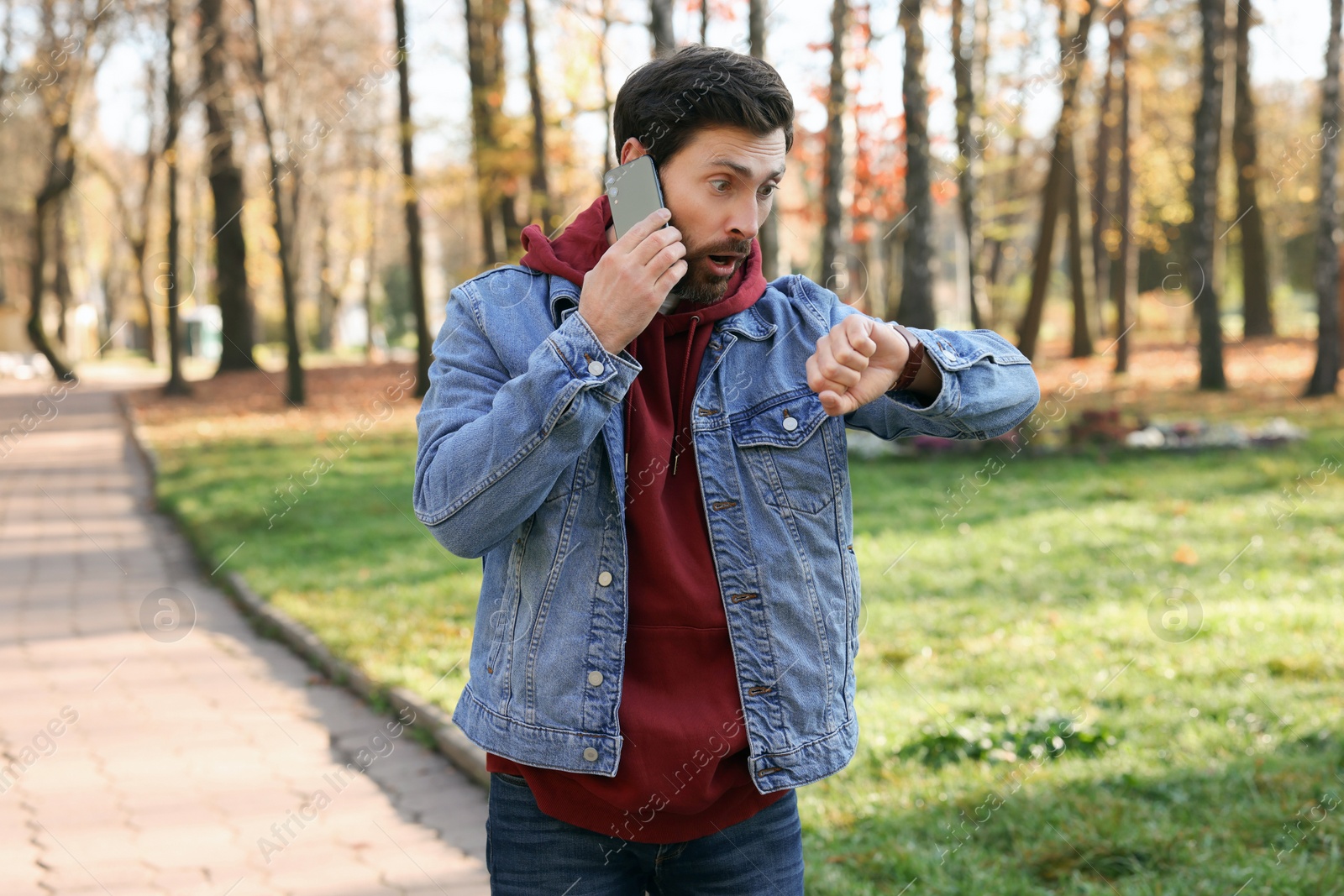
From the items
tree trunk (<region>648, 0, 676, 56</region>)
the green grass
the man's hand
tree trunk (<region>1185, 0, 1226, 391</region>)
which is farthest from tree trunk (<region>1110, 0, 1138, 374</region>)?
the man's hand

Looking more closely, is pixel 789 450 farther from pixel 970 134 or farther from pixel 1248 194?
pixel 1248 194

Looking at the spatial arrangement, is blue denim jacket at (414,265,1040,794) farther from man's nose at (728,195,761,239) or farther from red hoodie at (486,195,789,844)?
man's nose at (728,195,761,239)

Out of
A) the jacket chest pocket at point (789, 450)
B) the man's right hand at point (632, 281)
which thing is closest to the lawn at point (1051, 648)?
the jacket chest pocket at point (789, 450)

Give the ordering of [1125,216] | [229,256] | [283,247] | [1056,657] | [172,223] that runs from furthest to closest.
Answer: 1. [229,256]
2. [172,223]
3. [1125,216]
4. [283,247]
5. [1056,657]

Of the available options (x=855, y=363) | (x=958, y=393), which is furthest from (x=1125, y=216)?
(x=855, y=363)

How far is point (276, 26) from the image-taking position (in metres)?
27.3

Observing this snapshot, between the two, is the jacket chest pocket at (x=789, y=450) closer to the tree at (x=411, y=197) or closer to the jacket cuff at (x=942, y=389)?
the jacket cuff at (x=942, y=389)

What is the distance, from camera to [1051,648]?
6125 millimetres

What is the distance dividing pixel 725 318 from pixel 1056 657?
453cm

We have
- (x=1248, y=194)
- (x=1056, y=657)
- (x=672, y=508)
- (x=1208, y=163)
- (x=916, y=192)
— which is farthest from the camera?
(x=1248, y=194)

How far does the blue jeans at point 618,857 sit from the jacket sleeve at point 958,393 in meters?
0.68

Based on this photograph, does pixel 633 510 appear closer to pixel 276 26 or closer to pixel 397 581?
pixel 397 581

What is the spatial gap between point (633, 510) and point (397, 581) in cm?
699

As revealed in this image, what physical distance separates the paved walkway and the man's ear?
3.15 metres
